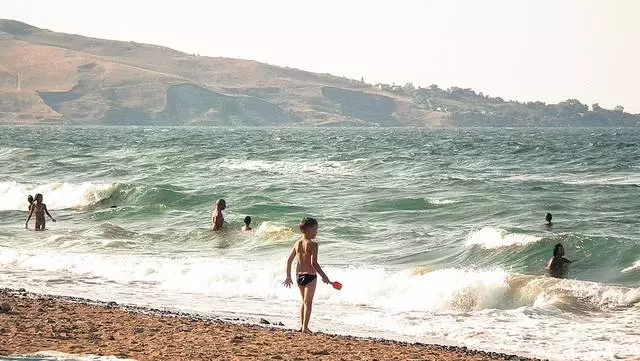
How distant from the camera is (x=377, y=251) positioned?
2144cm

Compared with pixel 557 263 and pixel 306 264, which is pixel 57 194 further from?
pixel 306 264

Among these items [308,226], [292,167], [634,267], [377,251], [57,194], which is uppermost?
[308,226]

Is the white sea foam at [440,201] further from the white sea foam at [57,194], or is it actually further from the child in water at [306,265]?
the child in water at [306,265]

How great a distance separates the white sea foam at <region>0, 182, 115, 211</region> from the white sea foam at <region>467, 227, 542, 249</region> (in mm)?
16128

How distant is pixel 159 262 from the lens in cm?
1917

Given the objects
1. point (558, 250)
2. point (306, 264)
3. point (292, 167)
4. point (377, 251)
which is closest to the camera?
point (306, 264)

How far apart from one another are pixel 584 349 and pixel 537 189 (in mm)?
24681

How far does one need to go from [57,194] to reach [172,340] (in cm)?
2625

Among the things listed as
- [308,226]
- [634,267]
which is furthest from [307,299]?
[634,267]

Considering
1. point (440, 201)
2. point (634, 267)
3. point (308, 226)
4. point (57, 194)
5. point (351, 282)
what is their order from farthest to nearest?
point (57, 194) → point (440, 201) → point (634, 267) → point (351, 282) → point (308, 226)

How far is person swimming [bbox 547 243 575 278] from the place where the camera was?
18.7 meters

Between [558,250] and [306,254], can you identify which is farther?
[558,250]

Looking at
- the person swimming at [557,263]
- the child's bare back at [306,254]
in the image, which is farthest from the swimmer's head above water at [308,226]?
the person swimming at [557,263]

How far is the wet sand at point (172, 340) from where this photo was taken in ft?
33.0
